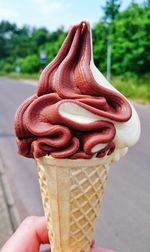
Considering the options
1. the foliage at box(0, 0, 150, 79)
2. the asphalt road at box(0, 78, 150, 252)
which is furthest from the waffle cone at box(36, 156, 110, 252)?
the foliage at box(0, 0, 150, 79)

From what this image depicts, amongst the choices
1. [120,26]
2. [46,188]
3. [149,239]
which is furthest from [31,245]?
[120,26]

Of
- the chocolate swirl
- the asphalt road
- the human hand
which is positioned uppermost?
the chocolate swirl

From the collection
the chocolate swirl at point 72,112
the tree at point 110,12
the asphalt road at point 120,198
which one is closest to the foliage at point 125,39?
the tree at point 110,12

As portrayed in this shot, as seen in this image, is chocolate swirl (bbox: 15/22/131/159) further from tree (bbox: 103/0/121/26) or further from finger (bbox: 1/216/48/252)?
tree (bbox: 103/0/121/26)

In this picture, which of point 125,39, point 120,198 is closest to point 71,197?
point 120,198

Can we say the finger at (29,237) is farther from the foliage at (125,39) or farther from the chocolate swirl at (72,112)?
the foliage at (125,39)

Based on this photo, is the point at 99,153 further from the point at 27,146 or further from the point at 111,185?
the point at 111,185

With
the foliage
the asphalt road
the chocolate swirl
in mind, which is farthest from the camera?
the foliage

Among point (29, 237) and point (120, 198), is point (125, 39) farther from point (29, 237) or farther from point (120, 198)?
point (29, 237)
